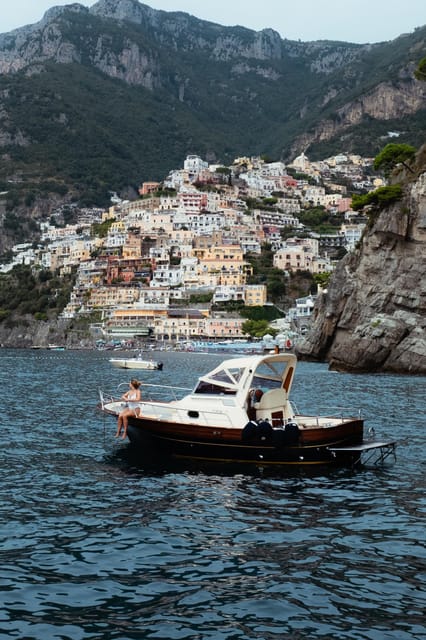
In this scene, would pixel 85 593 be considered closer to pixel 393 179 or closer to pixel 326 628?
pixel 326 628

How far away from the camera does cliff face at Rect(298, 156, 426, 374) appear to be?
6756cm

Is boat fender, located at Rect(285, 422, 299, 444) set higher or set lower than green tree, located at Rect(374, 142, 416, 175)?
lower

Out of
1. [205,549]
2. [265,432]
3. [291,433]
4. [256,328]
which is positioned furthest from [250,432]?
[256,328]

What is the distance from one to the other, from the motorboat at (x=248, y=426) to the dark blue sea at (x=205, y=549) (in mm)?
824

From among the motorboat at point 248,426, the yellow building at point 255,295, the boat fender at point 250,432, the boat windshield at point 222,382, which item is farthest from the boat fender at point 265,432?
the yellow building at point 255,295

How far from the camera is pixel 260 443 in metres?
22.7

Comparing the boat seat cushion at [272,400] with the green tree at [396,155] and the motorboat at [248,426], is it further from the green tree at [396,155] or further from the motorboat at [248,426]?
the green tree at [396,155]

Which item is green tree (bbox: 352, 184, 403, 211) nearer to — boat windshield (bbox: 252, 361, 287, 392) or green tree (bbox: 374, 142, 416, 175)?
green tree (bbox: 374, 142, 416, 175)

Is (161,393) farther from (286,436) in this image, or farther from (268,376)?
(286,436)

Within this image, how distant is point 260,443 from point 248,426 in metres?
0.61

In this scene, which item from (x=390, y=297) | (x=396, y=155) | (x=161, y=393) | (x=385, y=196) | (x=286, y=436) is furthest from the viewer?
(x=396, y=155)

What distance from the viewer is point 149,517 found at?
54.6ft

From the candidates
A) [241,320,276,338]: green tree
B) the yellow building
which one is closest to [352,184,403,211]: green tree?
[241,320,276,338]: green tree

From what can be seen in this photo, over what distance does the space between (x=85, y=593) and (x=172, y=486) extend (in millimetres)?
7993
